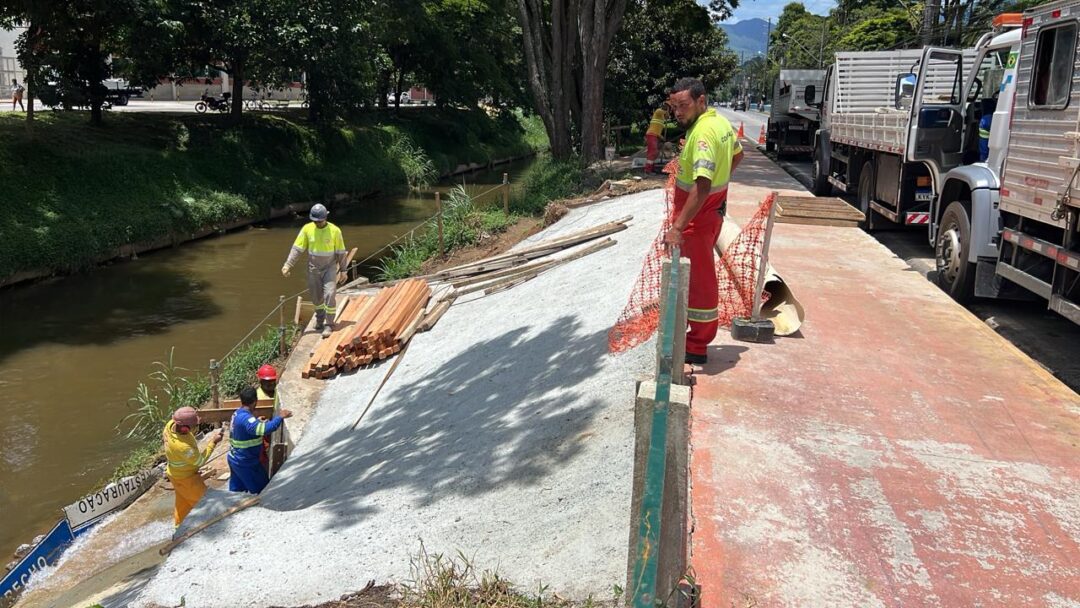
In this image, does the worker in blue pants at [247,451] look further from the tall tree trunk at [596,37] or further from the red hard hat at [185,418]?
the tall tree trunk at [596,37]

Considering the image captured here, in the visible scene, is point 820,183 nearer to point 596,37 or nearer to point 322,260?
point 596,37

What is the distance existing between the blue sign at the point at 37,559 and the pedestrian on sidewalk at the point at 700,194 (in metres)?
5.58

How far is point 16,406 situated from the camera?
426 inches

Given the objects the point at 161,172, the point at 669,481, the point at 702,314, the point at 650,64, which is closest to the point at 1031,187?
the point at 702,314

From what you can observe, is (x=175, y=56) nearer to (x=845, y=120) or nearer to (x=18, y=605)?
(x=845, y=120)

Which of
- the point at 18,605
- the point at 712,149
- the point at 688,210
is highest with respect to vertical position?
the point at 712,149

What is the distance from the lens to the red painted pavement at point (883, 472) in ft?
11.0

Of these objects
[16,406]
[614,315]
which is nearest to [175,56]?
[16,406]

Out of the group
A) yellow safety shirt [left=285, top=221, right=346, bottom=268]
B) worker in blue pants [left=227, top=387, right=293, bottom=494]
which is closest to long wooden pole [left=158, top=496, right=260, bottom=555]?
worker in blue pants [left=227, top=387, right=293, bottom=494]

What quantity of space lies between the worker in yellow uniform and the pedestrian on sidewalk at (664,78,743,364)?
454 centimetres

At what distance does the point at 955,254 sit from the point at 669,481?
24.4ft

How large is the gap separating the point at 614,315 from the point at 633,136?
37602 mm

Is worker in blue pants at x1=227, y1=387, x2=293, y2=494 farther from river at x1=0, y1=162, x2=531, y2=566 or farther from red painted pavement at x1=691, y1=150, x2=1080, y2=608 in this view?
red painted pavement at x1=691, y1=150, x2=1080, y2=608

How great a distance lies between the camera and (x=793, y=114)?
85.3 feet
